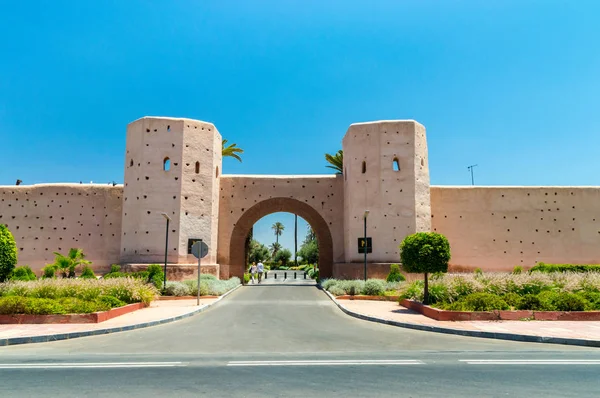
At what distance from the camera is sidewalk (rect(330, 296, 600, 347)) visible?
27.6 ft

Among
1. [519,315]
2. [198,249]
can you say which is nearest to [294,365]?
[519,315]

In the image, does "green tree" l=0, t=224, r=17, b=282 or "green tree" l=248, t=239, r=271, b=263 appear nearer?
"green tree" l=0, t=224, r=17, b=282

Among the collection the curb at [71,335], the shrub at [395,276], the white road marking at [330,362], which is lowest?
the curb at [71,335]

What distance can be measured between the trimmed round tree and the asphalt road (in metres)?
3.02

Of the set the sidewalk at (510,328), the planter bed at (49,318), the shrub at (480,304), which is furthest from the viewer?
the shrub at (480,304)

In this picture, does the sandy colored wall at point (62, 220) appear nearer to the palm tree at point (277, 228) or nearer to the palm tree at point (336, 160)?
the palm tree at point (336, 160)

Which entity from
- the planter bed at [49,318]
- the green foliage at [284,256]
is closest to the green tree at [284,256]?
the green foliage at [284,256]

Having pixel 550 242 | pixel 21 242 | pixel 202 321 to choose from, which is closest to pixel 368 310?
pixel 202 321

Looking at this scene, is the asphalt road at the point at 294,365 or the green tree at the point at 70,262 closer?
the asphalt road at the point at 294,365

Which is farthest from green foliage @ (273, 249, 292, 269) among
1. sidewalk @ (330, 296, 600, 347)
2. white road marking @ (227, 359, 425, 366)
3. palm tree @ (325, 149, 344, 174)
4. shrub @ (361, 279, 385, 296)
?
white road marking @ (227, 359, 425, 366)

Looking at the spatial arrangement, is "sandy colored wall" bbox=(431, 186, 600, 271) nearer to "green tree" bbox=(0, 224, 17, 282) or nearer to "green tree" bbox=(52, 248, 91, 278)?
"green tree" bbox=(52, 248, 91, 278)

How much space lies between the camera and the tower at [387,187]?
21875 mm

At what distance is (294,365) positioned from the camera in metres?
6.18

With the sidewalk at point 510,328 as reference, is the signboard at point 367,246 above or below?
above
